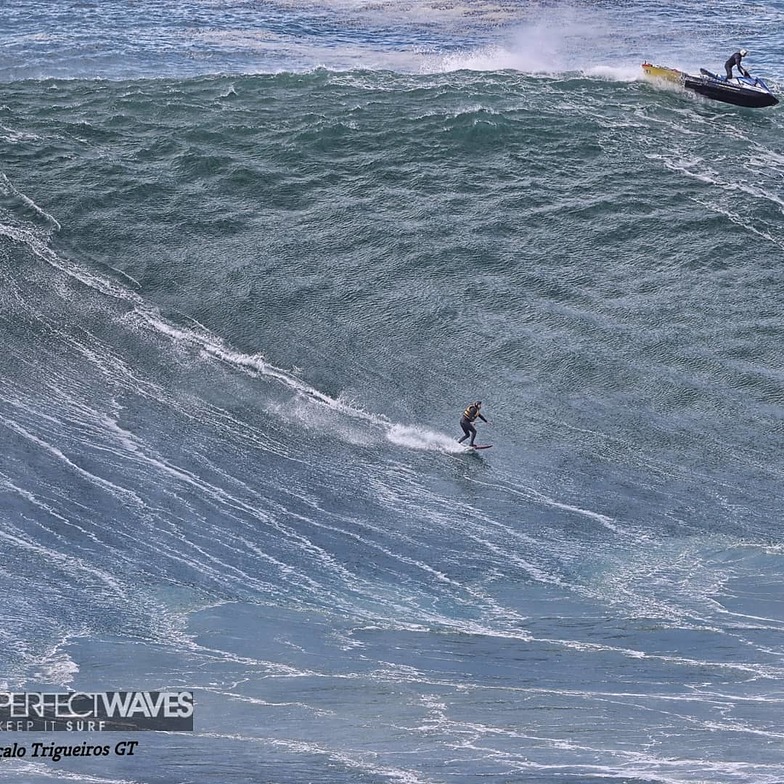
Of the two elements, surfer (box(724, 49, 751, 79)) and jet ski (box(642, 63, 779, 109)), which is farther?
surfer (box(724, 49, 751, 79))

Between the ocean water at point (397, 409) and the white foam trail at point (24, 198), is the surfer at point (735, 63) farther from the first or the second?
the white foam trail at point (24, 198)

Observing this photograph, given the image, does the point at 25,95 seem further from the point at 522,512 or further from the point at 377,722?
the point at 377,722

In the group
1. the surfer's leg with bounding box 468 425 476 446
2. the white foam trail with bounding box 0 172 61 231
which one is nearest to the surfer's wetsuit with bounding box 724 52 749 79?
the surfer's leg with bounding box 468 425 476 446

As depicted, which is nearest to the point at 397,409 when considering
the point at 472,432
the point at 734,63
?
the point at 472,432

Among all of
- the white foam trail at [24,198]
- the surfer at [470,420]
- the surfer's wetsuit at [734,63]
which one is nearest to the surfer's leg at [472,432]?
the surfer at [470,420]

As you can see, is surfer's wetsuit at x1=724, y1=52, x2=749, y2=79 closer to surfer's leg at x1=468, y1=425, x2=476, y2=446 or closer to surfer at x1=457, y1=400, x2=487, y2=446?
surfer at x1=457, y1=400, x2=487, y2=446

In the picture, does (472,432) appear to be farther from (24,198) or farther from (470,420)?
(24,198)

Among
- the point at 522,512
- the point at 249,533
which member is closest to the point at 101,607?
Answer: the point at 249,533
